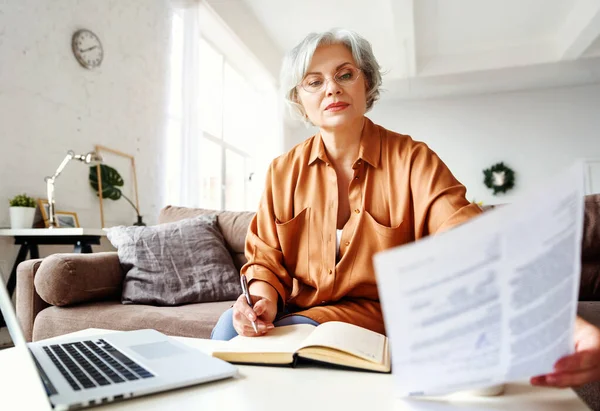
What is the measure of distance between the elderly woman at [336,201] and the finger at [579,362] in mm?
480

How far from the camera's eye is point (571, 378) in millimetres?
409

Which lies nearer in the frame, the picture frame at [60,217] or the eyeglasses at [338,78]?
the eyeglasses at [338,78]

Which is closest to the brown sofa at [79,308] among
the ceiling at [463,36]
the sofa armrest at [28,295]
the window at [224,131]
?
the sofa armrest at [28,295]

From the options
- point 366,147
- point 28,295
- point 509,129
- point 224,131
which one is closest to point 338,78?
point 366,147

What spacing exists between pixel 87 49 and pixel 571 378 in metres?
3.11

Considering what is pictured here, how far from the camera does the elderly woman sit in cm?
97

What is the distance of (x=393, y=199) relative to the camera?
3.33 ft

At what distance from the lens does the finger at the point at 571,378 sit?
0.41 metres

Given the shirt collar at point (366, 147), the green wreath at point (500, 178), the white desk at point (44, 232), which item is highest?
the green wreath at point (500, 178)

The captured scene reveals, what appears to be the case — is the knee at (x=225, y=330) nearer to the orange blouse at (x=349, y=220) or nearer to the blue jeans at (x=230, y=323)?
the blue jeans at (x=230, y=323)

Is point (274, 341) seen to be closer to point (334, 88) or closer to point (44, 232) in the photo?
point (334, 88)

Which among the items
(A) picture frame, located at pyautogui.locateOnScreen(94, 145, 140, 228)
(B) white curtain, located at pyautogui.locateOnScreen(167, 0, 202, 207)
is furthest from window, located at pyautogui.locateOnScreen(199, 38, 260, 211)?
(A) picture frame, located at pyautogui.locateOnScreen(94, 145, 140, 228)

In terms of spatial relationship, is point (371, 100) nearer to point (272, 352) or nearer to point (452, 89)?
point (272, 352)

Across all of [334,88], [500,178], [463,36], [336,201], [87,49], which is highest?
[463,36]
